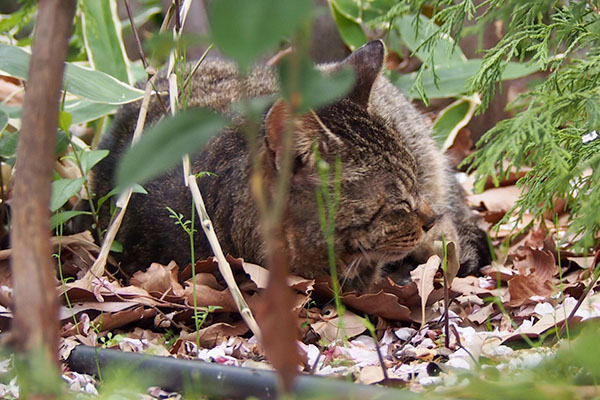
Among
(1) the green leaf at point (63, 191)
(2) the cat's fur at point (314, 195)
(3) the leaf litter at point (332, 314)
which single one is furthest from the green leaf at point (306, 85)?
(1) the green leaf at point (63, 191)

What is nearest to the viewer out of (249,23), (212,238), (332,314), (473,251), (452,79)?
(249,23)

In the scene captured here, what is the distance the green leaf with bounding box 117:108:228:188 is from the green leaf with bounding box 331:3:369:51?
3466mm

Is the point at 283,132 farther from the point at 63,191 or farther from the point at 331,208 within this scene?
the point at 63,191

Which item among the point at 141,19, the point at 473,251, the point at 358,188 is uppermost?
the point at 141,19

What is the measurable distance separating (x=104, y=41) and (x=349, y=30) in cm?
145

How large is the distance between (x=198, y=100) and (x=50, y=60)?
1.95 meters

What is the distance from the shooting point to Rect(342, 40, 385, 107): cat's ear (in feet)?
8.23

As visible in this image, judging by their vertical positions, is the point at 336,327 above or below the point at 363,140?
below

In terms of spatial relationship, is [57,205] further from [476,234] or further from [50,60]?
[476,234]

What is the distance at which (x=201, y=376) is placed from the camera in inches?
62.9

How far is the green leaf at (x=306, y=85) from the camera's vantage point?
3.08 feet

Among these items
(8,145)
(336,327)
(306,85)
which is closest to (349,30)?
(8,145)

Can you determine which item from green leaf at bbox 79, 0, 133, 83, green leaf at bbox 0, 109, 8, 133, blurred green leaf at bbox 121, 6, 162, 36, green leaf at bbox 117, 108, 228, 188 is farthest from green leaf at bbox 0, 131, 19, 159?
blurred green leaf at bbox 121, 6, 162, 36

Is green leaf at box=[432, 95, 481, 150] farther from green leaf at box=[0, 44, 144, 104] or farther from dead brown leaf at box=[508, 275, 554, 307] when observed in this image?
green leaf at box=[0, 44, 144, 104]
